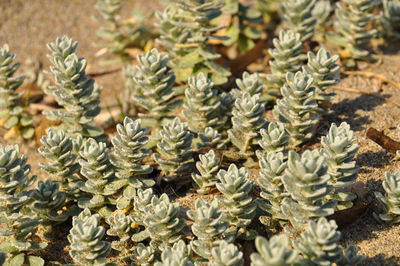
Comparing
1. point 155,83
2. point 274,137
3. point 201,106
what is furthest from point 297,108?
point 155,83

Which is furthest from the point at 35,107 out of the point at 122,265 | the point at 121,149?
the point at 122,265

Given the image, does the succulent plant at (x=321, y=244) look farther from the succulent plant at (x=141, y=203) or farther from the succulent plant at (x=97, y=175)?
the succulent plant at (x=97, y=175)

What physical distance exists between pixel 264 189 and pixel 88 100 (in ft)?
5.14

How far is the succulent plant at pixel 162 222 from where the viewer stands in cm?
306

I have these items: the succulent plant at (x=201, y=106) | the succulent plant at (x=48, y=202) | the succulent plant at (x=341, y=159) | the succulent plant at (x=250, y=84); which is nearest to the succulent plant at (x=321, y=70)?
the succulent plant at (x=250, y=84)

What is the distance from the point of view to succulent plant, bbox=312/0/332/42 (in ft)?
16.4

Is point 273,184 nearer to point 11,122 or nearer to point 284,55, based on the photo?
point 284,55

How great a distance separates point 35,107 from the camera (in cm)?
475

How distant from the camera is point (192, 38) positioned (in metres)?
4.33

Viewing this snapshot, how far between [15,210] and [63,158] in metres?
0.48

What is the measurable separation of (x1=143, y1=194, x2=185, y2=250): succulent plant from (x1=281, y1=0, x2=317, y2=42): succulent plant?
230cm

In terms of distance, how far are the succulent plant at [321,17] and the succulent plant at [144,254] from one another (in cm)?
300

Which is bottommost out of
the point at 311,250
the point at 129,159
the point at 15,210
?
the point at 311,250

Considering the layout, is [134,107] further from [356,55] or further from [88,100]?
[356,55]
